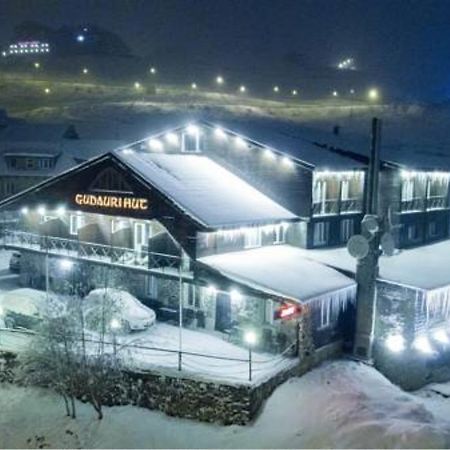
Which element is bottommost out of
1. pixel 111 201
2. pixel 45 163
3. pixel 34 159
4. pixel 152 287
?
pixel 152 287

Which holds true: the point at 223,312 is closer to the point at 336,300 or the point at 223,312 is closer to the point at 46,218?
the point at 336,300

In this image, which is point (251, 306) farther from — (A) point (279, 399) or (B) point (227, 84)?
(B) point (227, 84)

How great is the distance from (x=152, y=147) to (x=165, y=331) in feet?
45.4

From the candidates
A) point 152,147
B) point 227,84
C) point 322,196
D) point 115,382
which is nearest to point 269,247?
point 322,196

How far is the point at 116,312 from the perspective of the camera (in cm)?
2823

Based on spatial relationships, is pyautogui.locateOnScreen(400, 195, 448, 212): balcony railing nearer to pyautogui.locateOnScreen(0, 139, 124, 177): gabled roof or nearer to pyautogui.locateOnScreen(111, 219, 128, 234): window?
pyautogui.locateOnScreen(111, 219, 128, 234): window

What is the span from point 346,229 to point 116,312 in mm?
17881

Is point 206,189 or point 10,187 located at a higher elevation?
point 206,189

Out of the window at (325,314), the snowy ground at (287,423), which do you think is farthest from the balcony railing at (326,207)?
the snowy ground at (287,423)

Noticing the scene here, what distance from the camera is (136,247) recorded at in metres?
34.6

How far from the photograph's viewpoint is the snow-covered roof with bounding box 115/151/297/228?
106 feet

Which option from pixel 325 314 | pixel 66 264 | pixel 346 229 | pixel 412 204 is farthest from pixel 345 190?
pixel 66 264

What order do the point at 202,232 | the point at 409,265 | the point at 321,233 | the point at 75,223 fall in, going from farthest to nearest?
the point at 321,233 < the point at 75,223 < the point at 409,265 < the point at 202,232

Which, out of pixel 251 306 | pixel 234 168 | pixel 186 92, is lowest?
pixel 251 306
